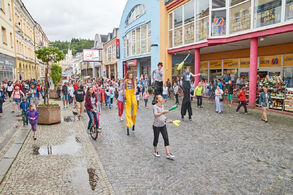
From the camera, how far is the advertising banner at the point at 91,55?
46.7m

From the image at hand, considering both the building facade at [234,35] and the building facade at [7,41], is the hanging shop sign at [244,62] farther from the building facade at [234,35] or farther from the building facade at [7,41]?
the building facade at [7,41]

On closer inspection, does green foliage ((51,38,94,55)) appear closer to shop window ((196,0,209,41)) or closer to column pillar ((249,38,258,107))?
shop window ((196,0,209,41))

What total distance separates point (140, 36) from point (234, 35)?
12896mm

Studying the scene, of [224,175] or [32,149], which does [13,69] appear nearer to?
[32,149]

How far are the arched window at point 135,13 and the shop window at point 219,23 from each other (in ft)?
37.2

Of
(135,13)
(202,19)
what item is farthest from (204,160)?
(135,13)

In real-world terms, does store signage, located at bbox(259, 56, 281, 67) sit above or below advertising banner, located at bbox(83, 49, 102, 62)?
below

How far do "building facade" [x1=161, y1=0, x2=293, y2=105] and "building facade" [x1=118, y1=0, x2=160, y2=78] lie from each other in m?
1.36

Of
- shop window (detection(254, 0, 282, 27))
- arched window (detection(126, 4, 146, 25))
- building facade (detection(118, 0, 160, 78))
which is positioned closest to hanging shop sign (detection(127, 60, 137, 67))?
building facade (detection(118, 0, 160, 78))

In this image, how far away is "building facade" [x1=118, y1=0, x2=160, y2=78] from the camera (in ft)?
69.4

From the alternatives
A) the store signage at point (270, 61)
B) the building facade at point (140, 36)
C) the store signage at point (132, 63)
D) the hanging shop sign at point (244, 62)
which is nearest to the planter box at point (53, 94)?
the building facade at point (140, 36)

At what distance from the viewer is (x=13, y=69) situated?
24.4 metres

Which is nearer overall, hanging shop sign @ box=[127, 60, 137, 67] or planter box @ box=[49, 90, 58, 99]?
planter box @ box=[49, 90, 58, 99]

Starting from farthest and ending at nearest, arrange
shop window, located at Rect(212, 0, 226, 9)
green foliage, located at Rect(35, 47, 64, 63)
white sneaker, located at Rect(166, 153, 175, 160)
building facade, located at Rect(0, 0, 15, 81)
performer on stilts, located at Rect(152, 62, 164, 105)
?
building facade, located at Rect(0, 0, 15, 81) < shop window, located at Rect(212, 0, 226, 9) < green foliage, located at Rect(35, 47, 64, 63) < performer on stilts, located at Rect(152, 62, 164, 105) < white sneaker, located at Rect(166, 153, 175, 160)
